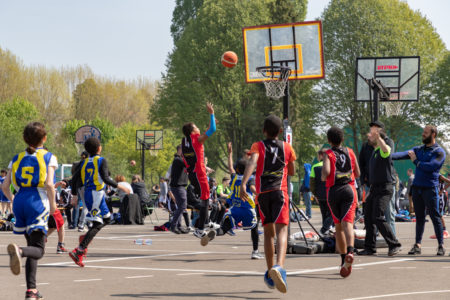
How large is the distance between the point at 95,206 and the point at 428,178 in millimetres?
5183

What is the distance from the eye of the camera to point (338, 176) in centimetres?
943

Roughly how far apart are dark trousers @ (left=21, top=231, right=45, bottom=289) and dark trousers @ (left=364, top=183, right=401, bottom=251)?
5.90 metres

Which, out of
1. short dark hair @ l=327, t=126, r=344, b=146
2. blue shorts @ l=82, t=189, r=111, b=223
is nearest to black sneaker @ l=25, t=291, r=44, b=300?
blue shorts @ l=82, t=189, r=111, b=223

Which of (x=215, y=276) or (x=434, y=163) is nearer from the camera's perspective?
(x=215, y=276)

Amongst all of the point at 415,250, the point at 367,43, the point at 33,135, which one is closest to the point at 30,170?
the point at 33,135

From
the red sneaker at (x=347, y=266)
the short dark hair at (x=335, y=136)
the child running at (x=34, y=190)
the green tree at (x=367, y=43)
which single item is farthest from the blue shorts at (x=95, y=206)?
the green tree at (x=367, y=43)

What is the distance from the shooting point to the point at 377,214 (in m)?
11.4

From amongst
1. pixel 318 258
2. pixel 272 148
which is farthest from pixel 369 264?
pixel 272 148

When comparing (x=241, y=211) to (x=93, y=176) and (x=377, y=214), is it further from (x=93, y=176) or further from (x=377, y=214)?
(x=93, y=176)

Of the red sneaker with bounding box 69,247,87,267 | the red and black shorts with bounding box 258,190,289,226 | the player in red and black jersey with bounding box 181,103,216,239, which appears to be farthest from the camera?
the player in red and black jersey with bounding box 181,103,216,239

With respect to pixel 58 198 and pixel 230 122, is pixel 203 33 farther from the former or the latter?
pixel 58 198

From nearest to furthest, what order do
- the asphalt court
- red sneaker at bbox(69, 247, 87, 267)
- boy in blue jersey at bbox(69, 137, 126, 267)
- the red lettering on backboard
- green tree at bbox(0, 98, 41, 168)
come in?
the asphalt court → red sneaker at bbox(69, 247, 87, 267) → boy in blue jersey at bbox(69, 137, 126, 267) → the red lettering on backboard → green tree at bbox(0, 98, 41, 168)

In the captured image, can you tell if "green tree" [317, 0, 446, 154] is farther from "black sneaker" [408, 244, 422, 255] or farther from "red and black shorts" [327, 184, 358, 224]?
"red and black shorts" [327, 184, 358, 224]

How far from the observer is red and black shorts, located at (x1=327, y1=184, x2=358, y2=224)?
9.23 meters
